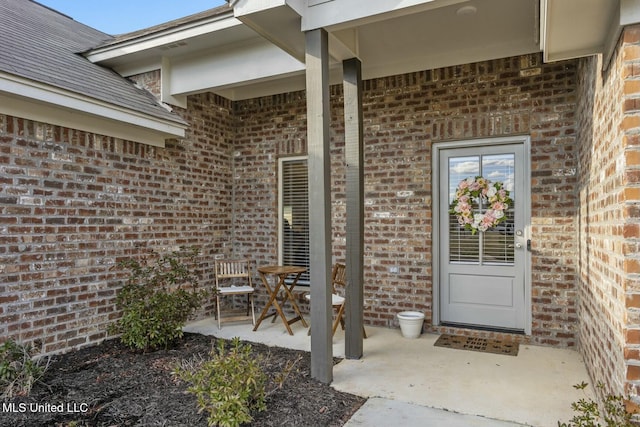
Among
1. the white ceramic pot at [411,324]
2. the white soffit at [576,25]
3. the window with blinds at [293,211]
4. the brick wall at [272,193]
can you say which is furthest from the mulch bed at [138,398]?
the white soffit at [576,25]

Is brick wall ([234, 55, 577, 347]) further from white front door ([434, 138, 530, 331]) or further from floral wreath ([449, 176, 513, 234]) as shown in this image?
floral wreath ([449, 176, 513, 234])

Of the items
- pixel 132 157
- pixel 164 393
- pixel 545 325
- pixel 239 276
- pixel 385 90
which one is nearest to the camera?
pixel 164 393

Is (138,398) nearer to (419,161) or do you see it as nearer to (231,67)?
(231,67)

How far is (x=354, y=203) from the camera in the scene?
11.6 feet

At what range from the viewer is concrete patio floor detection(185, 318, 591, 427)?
2602 millimetres

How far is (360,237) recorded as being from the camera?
354cm

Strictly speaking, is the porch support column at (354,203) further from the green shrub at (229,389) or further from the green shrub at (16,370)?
the green shrub at (16,370)

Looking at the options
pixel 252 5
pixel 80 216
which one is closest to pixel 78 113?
pixel 80 216

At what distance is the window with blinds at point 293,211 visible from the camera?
5.28 meters

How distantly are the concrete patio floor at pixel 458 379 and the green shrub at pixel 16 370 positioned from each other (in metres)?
1.83

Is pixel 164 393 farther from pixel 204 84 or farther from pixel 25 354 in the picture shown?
pixel 204 84

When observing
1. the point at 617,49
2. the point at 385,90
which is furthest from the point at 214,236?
the point at 617,49

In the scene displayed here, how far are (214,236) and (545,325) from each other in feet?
12.5

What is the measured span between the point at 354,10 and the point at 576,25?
1.34m
